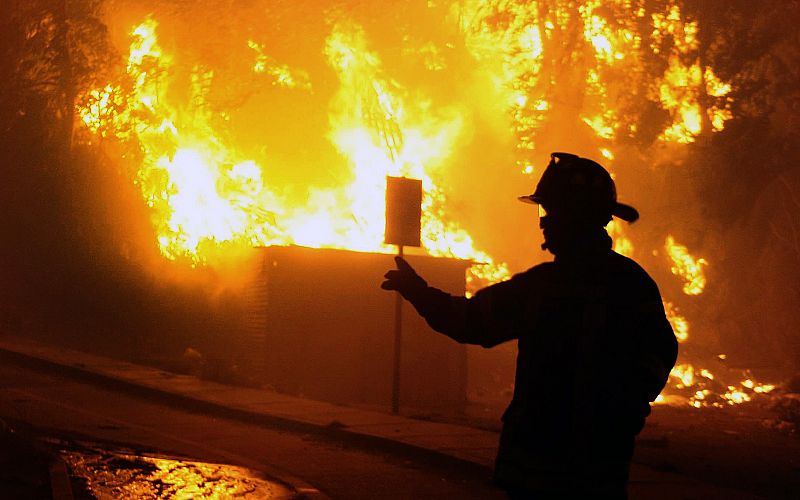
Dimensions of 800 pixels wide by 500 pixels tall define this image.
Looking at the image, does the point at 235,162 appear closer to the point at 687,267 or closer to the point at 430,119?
the point at 430,119

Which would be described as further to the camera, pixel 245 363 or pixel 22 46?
pixel 22 46

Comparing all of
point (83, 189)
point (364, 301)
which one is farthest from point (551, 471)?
point (83, 189)

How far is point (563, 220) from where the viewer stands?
328cm

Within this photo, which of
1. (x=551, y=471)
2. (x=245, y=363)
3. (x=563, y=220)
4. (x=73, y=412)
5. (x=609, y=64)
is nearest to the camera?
(x=551, y=471)

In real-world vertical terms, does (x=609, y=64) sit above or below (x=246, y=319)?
above

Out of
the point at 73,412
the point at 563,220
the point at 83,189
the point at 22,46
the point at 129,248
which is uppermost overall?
the point at 22,46

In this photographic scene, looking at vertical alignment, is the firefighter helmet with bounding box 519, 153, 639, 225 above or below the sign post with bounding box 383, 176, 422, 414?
below

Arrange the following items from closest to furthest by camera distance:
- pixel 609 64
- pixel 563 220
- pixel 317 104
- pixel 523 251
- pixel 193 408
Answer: pixel 563 220 → pixel 193 408 → pixel 317 104 → pixel 609 64 → pixel 523 251

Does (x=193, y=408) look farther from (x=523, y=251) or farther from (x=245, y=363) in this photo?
(x=523, y=251)

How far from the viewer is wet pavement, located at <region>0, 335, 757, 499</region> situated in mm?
9234

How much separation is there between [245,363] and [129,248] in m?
6.14

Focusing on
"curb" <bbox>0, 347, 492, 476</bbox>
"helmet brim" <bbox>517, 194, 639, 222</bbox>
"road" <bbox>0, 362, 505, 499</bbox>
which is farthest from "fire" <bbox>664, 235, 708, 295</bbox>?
"helmet brim" <bbox>517, 194, 639, 222</bbox>

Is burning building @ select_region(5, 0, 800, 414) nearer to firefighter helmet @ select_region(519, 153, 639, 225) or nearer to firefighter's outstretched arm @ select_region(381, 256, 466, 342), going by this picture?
firefighter's outstretched arm @ select_region(381, 256, 466, 342)

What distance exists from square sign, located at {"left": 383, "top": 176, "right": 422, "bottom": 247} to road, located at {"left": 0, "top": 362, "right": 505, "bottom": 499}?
2884mm
